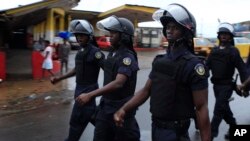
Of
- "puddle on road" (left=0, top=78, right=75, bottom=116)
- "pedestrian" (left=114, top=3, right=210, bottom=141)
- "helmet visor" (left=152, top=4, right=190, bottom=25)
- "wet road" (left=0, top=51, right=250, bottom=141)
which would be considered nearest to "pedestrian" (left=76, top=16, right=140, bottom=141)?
"pedestrian" (left=114, top=3, right=210, bottom=141)

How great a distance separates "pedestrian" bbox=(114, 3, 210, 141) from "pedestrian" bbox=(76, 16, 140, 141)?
97cm

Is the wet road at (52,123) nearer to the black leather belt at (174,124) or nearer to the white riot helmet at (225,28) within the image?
the white riot helmet at (225,28)

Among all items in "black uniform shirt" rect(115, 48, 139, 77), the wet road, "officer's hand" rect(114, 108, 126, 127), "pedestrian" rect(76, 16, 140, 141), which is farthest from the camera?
the wet road

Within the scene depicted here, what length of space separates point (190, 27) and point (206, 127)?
73 centimetres

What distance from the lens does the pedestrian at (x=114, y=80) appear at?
13.5ft

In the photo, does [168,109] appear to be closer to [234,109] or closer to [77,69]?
[77,69]

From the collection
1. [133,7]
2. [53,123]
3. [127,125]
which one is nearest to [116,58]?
[127,125]

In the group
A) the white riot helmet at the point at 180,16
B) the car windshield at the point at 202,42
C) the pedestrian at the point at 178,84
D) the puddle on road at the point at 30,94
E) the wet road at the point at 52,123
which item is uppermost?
the white riot helmet at the point at 180,16

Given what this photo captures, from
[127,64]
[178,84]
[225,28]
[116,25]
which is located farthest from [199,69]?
[225,28]

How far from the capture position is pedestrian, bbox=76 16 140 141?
4.11m

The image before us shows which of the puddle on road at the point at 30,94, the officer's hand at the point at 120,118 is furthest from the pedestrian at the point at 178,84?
the puddle on road at the point at 30,94

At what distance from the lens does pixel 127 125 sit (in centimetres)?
414

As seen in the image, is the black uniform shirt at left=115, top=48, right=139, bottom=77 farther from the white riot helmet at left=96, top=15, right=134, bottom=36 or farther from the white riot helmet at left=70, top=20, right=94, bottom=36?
the white riot helmet at left=70, top=20, right=94, bottom=36

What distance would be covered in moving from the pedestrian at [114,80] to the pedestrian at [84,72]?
619 mm
